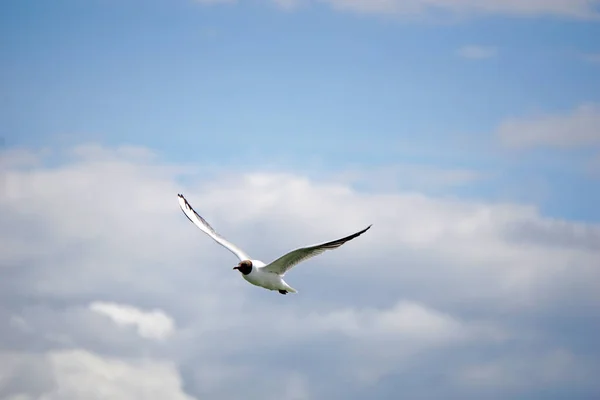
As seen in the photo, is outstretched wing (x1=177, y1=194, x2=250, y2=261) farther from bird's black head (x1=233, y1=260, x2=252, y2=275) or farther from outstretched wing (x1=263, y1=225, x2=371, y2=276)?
outstretched wing (x1=263, y1=225, x2=371, y2=276)

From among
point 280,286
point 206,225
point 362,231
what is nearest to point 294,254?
point 280,286

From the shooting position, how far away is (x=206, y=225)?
5269cm

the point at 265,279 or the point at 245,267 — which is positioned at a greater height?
the point at 245,267

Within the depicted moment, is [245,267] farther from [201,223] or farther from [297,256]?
[201,223]

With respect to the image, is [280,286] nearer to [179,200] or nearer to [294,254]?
[294,254]

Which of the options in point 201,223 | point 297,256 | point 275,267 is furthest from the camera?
point 201,223

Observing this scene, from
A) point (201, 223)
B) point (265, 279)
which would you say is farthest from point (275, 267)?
point (201, 223)

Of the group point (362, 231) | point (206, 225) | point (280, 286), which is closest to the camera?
point (362, 231)

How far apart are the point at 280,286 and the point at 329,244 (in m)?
5.10

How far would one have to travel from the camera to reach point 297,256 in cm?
4347

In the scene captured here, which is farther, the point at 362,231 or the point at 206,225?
the point at 206,225

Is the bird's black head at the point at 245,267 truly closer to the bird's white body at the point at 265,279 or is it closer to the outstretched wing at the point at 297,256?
the bird's white body at the point at 265,279

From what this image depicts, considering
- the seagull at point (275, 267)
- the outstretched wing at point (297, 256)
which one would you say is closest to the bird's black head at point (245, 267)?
the seagull at point (275, 267)

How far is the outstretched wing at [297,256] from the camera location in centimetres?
4097
